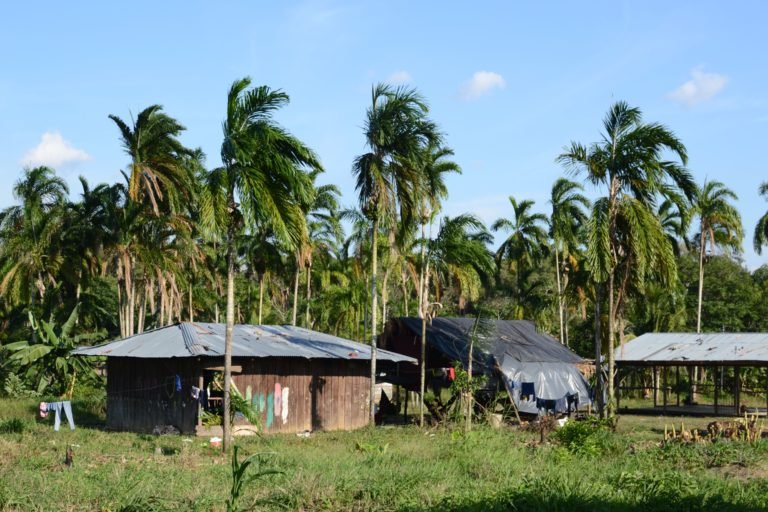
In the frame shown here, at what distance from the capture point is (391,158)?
26047mm

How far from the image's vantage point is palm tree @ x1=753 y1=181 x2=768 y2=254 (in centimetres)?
4662

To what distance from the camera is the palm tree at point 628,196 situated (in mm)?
25203

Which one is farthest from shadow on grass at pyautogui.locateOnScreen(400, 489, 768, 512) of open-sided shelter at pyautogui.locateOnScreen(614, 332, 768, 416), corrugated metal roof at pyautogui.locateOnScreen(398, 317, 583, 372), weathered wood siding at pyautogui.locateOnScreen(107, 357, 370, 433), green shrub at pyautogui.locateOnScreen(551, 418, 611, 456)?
open-sided shelter at pyautogui.locateOnScreen(614, 332, 768, 416)

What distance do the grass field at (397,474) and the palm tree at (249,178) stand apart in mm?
2641

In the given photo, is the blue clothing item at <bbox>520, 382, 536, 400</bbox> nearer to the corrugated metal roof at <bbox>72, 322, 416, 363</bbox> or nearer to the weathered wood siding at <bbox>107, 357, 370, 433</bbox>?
the corrugated metal roof at <bbox>72, 322, 416, 363</bbox>

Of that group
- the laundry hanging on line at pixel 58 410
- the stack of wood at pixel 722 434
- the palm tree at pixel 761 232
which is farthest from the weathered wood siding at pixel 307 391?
the palm tree at pixel 761 232

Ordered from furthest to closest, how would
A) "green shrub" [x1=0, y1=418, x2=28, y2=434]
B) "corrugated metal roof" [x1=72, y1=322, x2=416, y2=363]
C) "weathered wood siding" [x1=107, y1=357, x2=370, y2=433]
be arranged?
1. "weathered wood siding" [x1=107, y1=357, x2=370, y2=433]
2. "corrugated metal roof" [x1=72, y1=322, x2=416, y2=363]
3. "green shrub" [x1=0, y1=418, x2=28, y2=434]

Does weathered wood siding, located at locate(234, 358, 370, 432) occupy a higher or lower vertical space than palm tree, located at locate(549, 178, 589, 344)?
lower

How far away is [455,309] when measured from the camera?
65312 millimetres

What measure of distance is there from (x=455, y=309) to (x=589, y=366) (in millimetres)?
30922

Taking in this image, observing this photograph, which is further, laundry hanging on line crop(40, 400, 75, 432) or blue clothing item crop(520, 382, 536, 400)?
blue clothing item crop(520, 382, 536, 400)

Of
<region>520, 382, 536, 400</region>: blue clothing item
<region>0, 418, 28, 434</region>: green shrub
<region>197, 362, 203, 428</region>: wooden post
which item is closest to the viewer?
<region>0, 418, 28, 434</region>: green shrub

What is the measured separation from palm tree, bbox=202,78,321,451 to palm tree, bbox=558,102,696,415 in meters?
9.31

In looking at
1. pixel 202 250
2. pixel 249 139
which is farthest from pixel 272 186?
pixel 202 250
